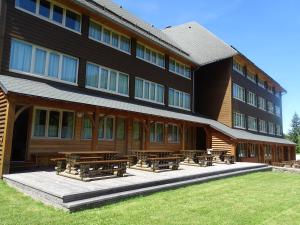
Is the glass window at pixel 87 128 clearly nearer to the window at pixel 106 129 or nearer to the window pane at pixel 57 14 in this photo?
the window at pixel 106 129

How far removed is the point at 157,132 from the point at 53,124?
9.17 metres

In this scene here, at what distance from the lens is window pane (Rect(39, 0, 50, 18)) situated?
15.1 metres

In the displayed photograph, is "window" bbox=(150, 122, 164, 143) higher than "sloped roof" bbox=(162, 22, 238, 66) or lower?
lower

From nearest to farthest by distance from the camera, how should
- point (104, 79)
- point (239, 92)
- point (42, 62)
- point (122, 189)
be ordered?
point (122, 189) < point (42, 62) < point (104, 79) < point (239, 92)

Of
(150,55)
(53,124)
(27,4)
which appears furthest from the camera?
(150,55)

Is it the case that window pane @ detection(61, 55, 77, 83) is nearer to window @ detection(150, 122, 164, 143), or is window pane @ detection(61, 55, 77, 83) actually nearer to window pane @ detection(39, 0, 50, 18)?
window pane @ detection(39, 0, 50, 18)

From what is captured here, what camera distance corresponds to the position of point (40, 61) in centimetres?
1482

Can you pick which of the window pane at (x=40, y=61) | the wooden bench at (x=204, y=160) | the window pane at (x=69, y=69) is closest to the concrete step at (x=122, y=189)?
the wooden bench at (x=204, y=160)

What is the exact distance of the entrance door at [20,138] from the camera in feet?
44.9

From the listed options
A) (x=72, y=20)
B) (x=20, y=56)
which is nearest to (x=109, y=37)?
(x=72, y=20)

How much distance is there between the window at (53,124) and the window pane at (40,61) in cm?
199

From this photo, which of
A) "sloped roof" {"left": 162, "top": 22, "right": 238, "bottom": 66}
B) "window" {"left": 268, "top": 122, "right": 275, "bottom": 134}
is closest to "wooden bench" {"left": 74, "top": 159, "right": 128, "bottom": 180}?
"sloped roof" {"left": 162, "top": 22, "right": 238, "bottom": 66}

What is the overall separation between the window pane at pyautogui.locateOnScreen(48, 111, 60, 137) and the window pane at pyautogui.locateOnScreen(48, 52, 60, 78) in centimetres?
202

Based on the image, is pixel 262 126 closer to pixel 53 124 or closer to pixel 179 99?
pixel 179 99
